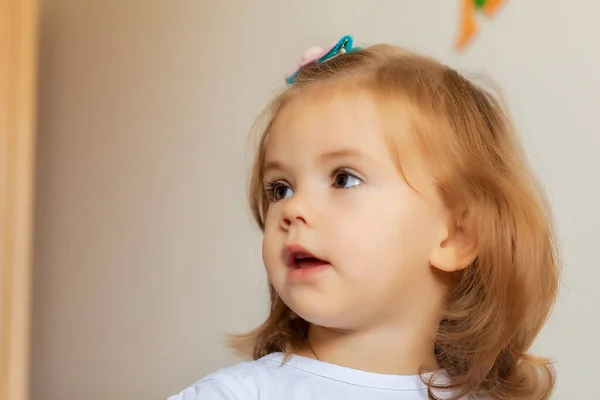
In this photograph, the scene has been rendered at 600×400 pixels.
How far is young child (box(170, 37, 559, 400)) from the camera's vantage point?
0.72 meters

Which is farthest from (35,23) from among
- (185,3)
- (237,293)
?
(237,293)

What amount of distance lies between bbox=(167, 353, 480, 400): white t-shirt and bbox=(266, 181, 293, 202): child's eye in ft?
0.61

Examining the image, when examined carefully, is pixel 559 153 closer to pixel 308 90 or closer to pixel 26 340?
pixel 308 90

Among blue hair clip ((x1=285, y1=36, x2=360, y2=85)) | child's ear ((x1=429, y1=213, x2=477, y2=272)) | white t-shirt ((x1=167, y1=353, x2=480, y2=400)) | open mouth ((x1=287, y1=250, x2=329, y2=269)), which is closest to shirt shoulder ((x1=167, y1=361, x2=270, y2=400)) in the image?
white t-shirt ((x1=167, y1=353, x2=480, y2=400))

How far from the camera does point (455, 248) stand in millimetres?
767

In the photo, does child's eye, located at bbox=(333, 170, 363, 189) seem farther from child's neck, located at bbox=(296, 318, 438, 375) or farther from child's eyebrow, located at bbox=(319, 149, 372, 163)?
child's neck, located at bbox=(296, 318, 438, 375)

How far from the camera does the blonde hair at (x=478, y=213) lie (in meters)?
0.76

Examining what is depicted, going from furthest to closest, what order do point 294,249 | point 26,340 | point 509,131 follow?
point 26,340
point 509,131
point 294,249

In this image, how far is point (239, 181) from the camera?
1213 millimetres

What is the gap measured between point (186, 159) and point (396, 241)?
0.63 meters

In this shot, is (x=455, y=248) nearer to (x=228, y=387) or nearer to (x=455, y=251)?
(x=455, y=251)

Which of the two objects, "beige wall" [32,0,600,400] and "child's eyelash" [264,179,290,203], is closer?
"child's eyelash" [264,179,290,203]

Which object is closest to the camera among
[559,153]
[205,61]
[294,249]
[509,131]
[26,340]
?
[294,249]

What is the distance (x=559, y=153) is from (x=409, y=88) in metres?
0.31
